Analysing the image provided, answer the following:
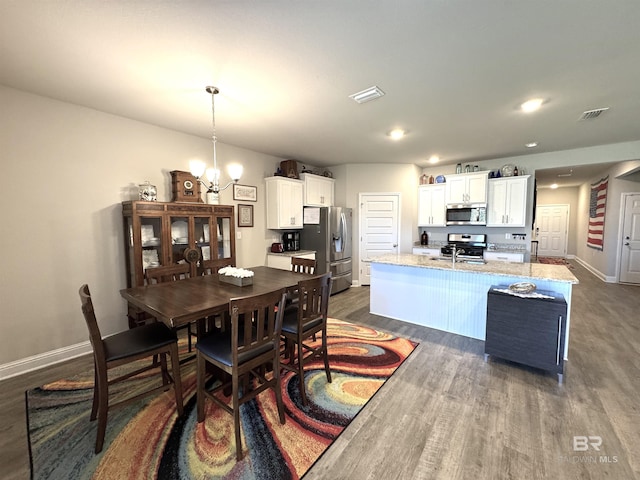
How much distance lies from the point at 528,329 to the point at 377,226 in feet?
11.6

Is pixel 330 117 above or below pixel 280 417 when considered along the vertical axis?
above

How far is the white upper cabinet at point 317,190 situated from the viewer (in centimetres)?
514

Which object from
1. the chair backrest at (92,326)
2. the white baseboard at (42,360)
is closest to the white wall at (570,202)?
the chair backrest at (92,326)

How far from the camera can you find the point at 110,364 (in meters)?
1.71

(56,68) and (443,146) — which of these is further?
(443,146)

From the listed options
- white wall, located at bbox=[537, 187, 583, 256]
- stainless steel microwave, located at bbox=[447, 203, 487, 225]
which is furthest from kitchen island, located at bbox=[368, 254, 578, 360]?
white wall, located at bbox=[537, 187, 583, 256]

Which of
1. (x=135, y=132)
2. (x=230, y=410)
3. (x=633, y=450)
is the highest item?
(x=135, y=132)

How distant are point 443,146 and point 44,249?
535 centimetres

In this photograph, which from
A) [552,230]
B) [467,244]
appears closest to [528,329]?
[467,244]

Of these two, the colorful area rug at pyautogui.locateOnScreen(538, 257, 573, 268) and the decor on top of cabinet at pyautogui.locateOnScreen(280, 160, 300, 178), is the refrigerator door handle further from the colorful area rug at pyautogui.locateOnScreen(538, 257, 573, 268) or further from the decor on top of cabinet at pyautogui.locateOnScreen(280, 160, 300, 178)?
the colorful area rug at pyautogui.locateOnScreen(538, 257, 573, 268)

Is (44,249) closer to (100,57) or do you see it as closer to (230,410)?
(100,57)

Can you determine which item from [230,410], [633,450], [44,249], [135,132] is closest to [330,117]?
[135,132]

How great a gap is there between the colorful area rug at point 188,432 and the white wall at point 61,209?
738mm

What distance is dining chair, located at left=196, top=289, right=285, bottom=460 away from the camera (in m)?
1.58
